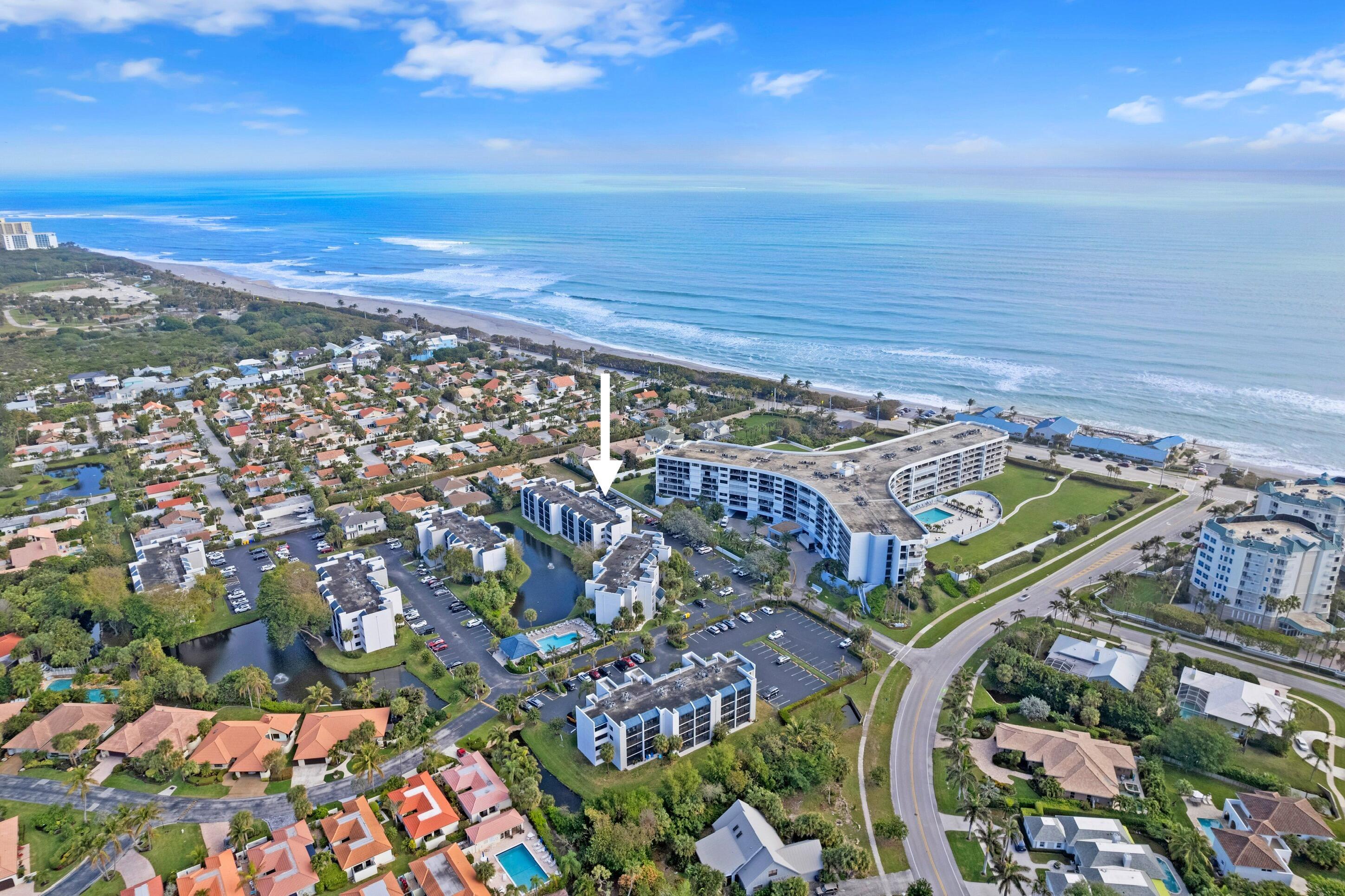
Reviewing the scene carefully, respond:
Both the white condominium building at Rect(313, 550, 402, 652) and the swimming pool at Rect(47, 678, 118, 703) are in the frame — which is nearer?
the swimming pool at Rect(47, 678, 118, 703)

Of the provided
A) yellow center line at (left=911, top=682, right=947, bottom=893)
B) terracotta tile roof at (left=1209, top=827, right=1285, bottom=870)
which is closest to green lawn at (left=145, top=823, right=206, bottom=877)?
yellow center line at (left=911, top=682, right=947, bottom=893)

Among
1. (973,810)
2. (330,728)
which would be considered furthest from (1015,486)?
(330,728)

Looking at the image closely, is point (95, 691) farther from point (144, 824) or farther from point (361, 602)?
point (361, 602)

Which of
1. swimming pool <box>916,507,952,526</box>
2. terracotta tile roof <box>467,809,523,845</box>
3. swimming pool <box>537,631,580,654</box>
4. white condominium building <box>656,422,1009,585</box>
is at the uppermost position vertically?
white condominium building <box>656,422,1009,585</box>

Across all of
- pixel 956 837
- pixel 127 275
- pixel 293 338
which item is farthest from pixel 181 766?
pixel 127 275

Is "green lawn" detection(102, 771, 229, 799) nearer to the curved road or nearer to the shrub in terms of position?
the curved road

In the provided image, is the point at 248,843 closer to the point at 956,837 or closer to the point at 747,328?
the point at 956,837
